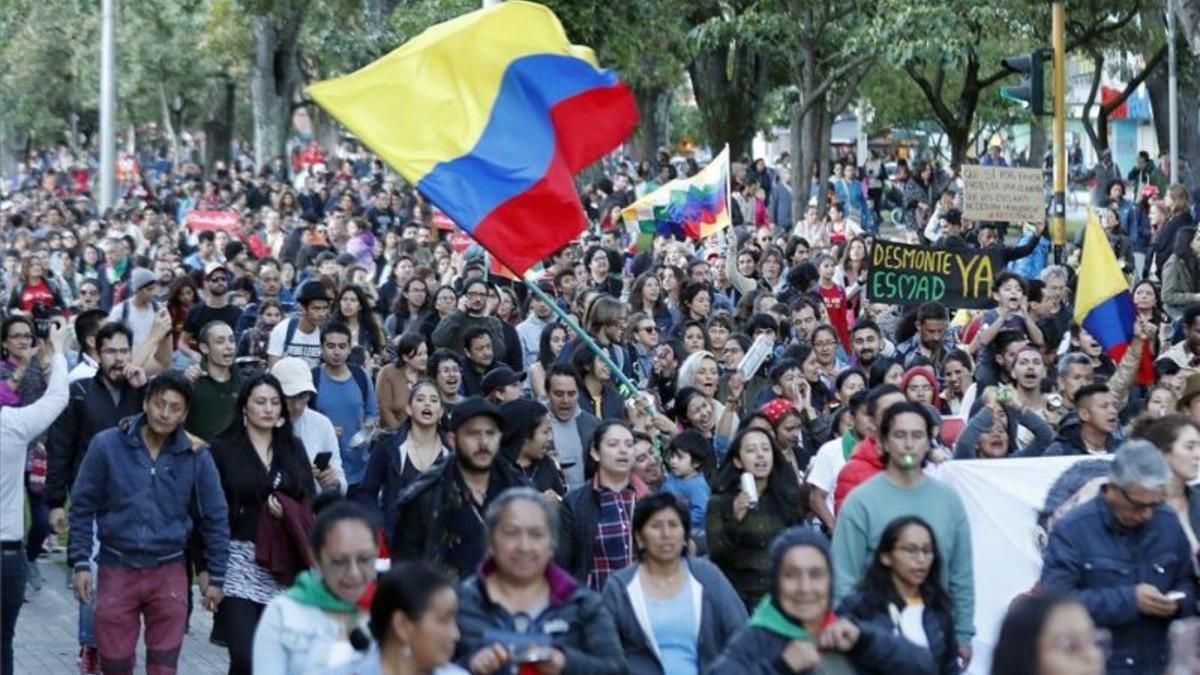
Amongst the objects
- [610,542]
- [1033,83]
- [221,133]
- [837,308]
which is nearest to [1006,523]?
[610,542]

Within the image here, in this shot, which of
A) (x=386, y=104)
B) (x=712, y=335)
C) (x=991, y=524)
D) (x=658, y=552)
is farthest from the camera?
(x=712, y=335)

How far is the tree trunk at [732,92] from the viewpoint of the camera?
38688mm

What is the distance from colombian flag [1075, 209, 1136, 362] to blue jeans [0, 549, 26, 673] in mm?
6836

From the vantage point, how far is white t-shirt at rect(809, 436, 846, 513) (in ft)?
38.9

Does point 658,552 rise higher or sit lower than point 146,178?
lower

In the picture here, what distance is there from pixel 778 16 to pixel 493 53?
1845cm

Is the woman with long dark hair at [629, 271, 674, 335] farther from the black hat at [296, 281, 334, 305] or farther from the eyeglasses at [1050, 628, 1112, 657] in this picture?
the eyeglasses at [1050, 628, 1112, 657]

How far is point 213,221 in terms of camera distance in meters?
31.8

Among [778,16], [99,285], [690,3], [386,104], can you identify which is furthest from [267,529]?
[690,3]

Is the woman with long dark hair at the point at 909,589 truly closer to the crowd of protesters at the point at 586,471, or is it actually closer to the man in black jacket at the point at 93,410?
the crowd of protesters at the point at 586,471

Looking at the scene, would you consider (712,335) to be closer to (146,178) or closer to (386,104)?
(386,104)

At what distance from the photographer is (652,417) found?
41.2ft

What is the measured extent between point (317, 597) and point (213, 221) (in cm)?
2481

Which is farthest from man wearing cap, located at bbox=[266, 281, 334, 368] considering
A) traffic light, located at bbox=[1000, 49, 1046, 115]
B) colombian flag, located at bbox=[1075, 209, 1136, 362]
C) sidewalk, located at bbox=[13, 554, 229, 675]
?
traffic light, located at bbox=[1000, 49, 1046, 115]
